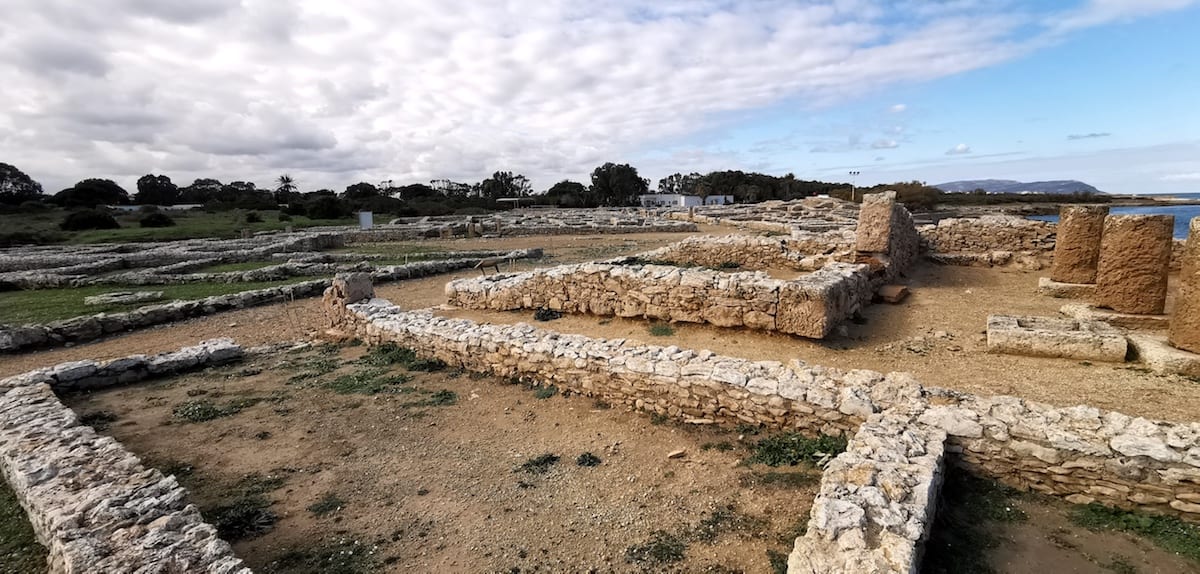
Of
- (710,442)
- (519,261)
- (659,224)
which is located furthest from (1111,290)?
(659,224)

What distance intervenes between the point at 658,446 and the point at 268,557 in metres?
3.43

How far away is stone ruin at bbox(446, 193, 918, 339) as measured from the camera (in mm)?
8586

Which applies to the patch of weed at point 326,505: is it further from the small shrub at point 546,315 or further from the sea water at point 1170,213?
the sea water at point 1170,213

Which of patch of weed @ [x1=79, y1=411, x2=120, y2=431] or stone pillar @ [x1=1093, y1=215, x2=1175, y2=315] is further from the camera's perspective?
stone pillar @ [x1=1093, y1=215, x2=1175, y2=315]

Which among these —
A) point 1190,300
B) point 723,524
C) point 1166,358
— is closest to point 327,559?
point 723,524

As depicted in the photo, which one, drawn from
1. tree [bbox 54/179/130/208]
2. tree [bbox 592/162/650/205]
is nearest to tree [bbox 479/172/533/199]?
tree [bbox 592/162/650/205]

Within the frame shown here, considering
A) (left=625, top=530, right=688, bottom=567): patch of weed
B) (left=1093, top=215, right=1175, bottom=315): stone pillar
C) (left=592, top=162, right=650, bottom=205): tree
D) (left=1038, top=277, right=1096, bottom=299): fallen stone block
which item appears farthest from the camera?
(left=592, top=162, right=650, bottom=205): tree

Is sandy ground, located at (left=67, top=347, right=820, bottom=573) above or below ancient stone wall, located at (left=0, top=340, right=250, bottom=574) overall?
below

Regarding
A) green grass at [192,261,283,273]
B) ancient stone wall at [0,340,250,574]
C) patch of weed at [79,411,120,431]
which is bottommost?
patch of weed at [79,411,120,431]

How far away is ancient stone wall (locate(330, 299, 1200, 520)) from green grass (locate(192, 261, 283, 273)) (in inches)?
613

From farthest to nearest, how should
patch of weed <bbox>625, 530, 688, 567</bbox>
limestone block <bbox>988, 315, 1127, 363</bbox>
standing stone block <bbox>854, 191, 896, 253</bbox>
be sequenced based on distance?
standing stone block <bbox>854, 191, 896, 253</bbox> → limestone block <bbox>988, 315, 1127, 363</bbox> → patch of weed <bbox>625, 530, 688, 567</bbox>

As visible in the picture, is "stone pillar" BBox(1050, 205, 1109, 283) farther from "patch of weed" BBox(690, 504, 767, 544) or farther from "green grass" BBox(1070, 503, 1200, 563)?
"patch of weed" BBox(690, 504, 767, 544)

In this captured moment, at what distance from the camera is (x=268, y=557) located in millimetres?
4039

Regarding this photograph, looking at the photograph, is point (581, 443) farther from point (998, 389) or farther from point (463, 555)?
point (998, 389)
